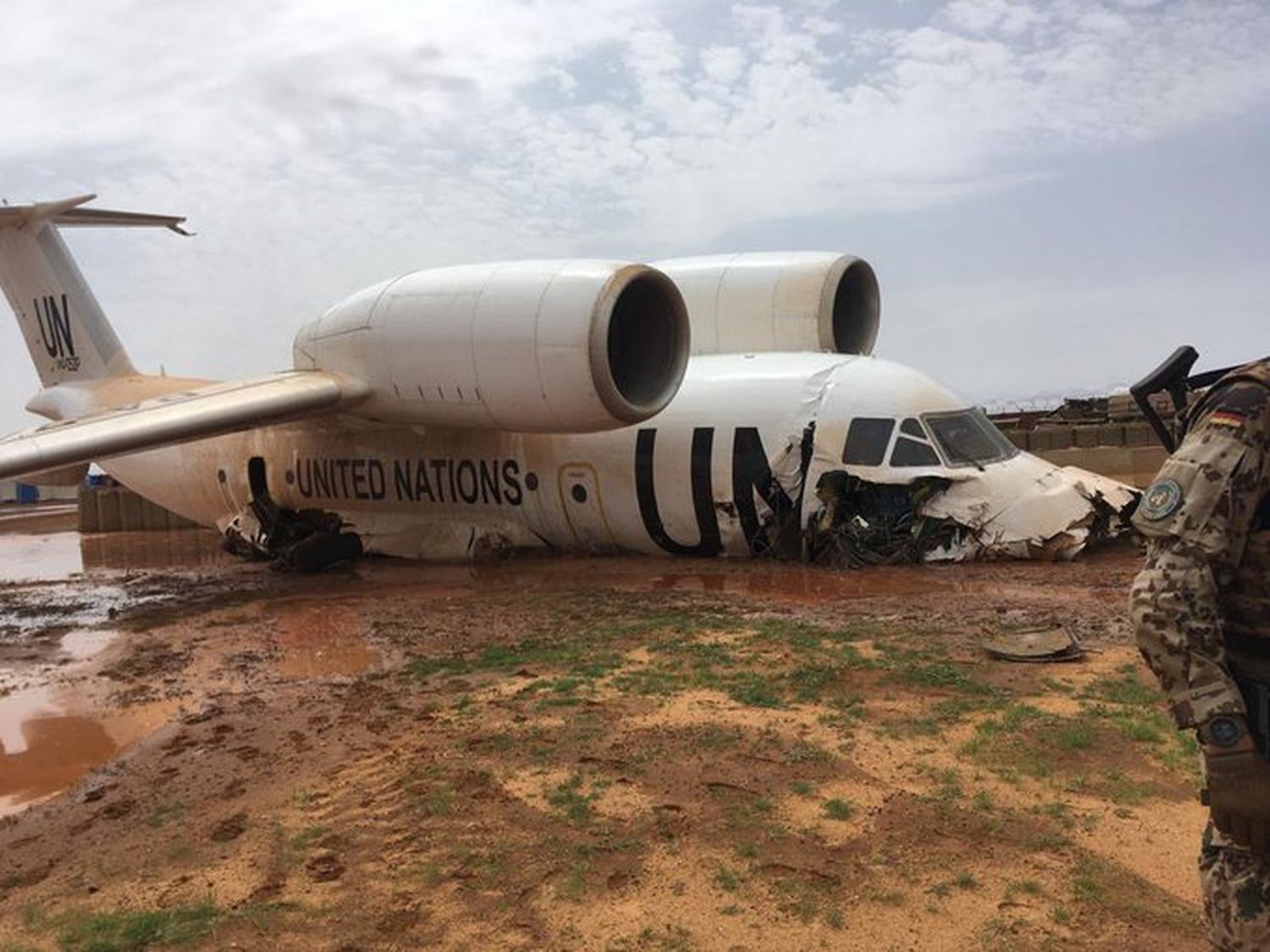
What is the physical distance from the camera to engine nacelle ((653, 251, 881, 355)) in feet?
43.1

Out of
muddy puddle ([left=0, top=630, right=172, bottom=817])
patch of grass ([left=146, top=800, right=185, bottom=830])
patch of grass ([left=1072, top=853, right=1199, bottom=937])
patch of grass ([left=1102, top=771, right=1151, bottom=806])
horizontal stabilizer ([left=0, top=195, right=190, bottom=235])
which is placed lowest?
muddy puddle ([left=0, top=630, right=172, bottom=817])

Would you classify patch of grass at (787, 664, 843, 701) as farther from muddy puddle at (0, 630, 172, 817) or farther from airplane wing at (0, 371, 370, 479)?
airplane wing at (0, 371, 370, 479)

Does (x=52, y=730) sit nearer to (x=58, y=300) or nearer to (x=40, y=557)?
(x=58, y=300)

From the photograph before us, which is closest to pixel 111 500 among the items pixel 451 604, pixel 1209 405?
pixel 451 604

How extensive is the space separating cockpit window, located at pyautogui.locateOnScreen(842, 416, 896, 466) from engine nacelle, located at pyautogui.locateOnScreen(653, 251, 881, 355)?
2592 mm

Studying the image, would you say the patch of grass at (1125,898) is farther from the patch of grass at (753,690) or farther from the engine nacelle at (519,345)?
the engine nacelle at (519,345)

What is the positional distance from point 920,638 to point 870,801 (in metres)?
2.95

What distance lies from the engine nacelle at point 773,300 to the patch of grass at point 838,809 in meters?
9.57

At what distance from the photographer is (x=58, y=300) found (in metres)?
16.8

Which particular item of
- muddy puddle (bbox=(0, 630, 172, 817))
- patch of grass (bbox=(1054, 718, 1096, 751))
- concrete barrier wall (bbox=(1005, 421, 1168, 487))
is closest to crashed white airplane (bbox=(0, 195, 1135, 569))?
muddy puddle (bbox=(0, 630, 172, 817))

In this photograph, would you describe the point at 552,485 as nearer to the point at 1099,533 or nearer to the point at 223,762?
the point at 1099,533

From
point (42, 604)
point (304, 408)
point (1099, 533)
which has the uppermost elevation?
point (304, 408)

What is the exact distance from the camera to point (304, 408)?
448 inches

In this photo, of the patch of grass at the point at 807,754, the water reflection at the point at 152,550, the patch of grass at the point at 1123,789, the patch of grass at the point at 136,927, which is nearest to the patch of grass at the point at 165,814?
the patch of grass at the point at 136,927
